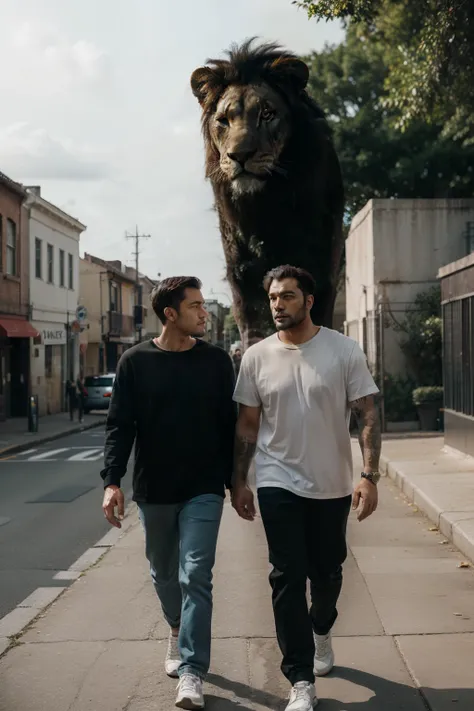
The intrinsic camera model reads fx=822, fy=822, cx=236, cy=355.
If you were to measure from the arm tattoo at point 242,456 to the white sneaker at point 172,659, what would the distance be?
90 centimetres

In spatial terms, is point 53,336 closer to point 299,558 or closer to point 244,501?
point 244,501

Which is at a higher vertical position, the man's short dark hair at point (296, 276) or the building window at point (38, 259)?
the building window at point (38, 259)

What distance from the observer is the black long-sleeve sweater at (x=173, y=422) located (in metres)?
3.84

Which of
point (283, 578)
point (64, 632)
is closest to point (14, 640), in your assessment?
point (64, 632)

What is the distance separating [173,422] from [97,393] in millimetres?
27656

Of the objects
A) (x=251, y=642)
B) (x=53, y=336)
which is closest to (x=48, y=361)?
(x=53, y=336)

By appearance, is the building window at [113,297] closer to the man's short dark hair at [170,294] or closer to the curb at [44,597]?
the curb at [44,597]

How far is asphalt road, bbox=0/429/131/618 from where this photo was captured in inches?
265

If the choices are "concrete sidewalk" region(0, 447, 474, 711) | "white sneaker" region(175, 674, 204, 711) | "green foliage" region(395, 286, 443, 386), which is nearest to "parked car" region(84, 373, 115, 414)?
"green foliage" region(395, 286, 443, 386)

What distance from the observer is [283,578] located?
3559 millimetres

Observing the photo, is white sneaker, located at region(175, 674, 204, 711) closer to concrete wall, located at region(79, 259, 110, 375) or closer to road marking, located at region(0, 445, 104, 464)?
road marking, located at region(0, 445, 104, 464)

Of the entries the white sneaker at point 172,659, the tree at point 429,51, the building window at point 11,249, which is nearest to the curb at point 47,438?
the building window at point 11,249

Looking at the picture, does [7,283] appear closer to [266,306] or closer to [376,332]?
[376,332]

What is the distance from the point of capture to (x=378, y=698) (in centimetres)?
369
